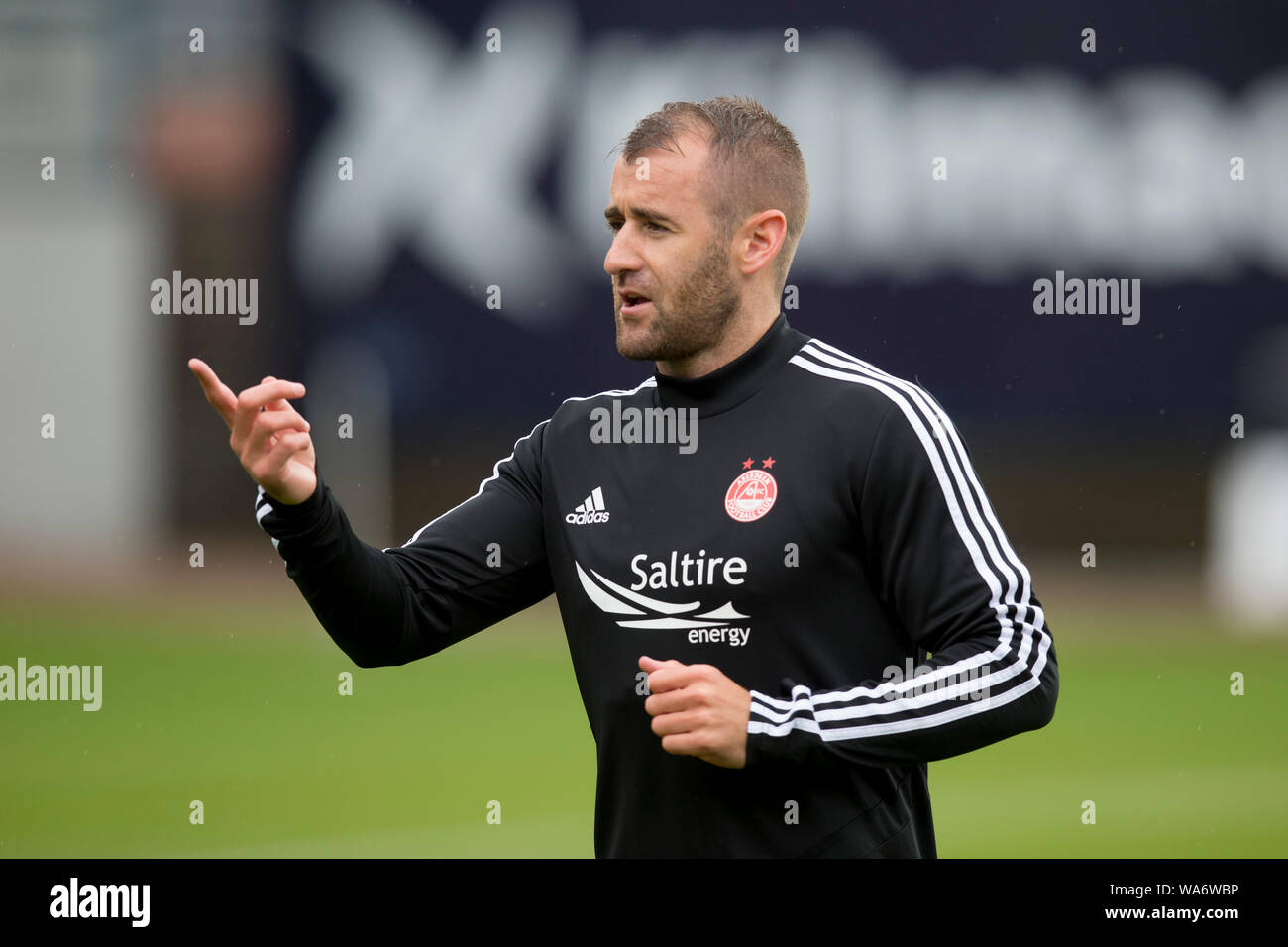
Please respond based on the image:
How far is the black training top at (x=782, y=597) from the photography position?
9.23 ft

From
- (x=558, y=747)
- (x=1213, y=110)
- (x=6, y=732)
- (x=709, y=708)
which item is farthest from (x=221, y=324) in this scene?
(x=709, y=708)

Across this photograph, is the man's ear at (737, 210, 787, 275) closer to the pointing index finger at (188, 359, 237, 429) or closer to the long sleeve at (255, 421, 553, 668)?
the long sleeve at (255, 421, 553, 668)

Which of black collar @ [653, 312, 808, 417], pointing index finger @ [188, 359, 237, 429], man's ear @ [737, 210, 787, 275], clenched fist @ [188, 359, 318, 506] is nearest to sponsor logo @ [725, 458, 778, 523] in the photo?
black collar @ [653, 312, 808, 417]

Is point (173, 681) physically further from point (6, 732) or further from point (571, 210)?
point (571, 210)

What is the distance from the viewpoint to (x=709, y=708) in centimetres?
271

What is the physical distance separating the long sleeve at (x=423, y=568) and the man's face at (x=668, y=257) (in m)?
0.39

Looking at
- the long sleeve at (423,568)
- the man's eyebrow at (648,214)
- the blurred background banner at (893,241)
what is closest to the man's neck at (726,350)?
the man's eyebrow at (648,214)

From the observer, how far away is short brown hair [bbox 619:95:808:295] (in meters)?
3.18

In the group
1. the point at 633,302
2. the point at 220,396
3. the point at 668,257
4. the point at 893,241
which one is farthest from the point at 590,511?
the point at 893,241

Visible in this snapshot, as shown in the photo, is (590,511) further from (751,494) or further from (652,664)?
(652,664)

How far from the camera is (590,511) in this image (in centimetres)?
315

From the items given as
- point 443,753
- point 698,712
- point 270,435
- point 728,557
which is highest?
point 270,435

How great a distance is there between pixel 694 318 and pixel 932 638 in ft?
2.59

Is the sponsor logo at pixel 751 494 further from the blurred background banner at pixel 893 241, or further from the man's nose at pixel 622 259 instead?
the blurred background banner at pixel 893 241
